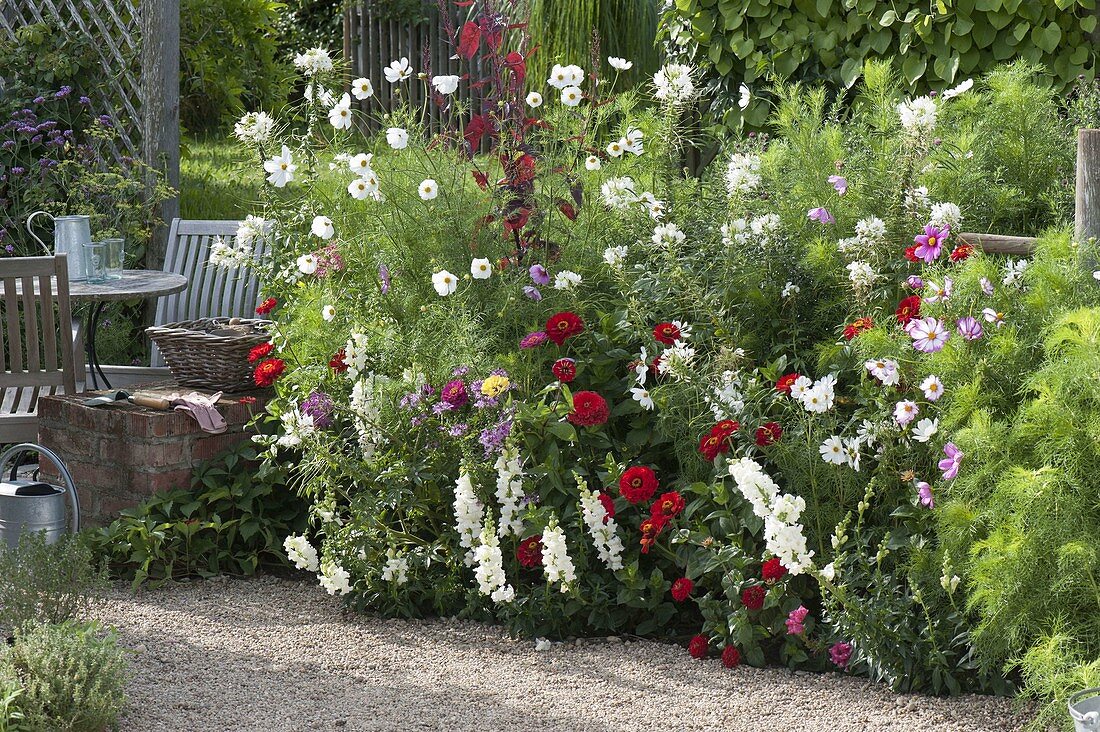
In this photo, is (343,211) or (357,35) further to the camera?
(357,35)

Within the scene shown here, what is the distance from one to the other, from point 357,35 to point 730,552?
8048 mm

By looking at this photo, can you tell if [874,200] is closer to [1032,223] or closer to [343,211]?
[1032,223]

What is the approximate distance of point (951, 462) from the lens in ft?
8.02

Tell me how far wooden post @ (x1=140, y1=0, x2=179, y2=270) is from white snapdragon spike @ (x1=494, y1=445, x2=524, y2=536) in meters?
3.32

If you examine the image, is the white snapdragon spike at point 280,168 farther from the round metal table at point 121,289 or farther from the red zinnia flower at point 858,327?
the red zinnia flower at point 858,327

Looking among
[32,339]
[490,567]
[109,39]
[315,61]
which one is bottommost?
[490,567]

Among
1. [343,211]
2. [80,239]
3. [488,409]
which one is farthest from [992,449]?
[80,239]

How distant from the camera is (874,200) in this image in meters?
3.08

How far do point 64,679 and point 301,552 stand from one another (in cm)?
94

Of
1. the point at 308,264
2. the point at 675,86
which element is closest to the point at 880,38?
the point at 675,86

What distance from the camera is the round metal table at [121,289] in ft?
13.3

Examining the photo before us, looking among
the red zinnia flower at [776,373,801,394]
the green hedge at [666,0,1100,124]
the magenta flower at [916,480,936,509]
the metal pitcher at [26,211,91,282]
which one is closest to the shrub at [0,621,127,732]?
the red zinnia flower at [776,373,801,394]

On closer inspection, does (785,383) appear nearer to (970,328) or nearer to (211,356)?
(970,328)

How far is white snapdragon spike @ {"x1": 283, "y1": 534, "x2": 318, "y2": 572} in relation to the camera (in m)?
3.19
